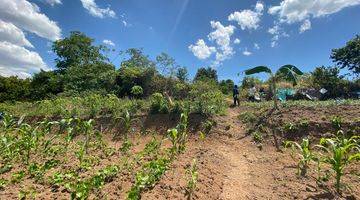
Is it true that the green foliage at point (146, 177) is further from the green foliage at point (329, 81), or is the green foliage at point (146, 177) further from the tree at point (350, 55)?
the tree at point (350, 55)

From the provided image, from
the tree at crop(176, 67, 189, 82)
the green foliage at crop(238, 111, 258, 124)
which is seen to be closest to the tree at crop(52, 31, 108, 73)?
the tree at crop(176, 67, 189, 82)

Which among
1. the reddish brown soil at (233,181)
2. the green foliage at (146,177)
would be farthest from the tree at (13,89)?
the green foliage at (146,177)

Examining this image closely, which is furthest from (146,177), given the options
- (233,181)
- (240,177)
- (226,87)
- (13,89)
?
(13,89)

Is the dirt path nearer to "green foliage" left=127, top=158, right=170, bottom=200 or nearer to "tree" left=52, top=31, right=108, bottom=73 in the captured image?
"green foliage" left=127, top=158, right=170, bottom=200

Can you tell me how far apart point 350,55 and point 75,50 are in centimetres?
2774

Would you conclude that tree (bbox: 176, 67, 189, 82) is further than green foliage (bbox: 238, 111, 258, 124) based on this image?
Yes

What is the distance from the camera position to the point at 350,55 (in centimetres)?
3166

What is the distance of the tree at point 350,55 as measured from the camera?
30958 millimetres

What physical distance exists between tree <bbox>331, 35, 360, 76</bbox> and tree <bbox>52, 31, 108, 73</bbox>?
2376 cm

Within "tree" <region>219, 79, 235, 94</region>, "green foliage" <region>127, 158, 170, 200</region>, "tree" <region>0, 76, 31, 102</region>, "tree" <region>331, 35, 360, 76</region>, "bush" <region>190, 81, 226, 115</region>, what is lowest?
"green foliage" <region>127, 158, 170, 200</region>

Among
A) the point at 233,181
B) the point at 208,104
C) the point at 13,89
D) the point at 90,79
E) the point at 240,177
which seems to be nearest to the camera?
the point at 233,181

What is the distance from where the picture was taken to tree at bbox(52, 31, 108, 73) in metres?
32.5

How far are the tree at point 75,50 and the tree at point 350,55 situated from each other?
23.8m

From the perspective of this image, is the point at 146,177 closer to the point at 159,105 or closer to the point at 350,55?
the point at 159,105
